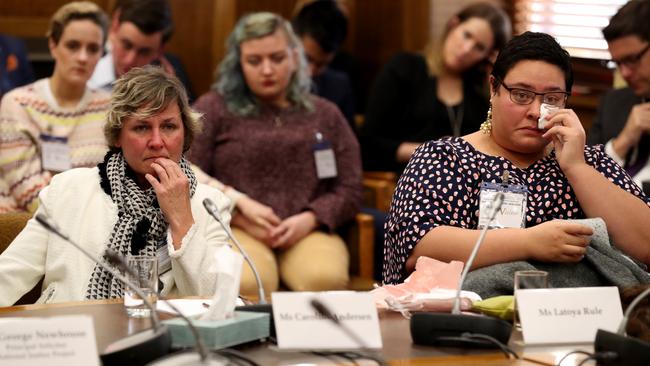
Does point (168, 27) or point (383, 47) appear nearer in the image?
point (168, 27)

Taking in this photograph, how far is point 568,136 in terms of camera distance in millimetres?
2918

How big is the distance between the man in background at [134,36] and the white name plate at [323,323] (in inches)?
112

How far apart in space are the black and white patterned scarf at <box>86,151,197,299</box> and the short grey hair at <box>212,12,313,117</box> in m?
1.57

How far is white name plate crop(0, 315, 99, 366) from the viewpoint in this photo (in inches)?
72.3

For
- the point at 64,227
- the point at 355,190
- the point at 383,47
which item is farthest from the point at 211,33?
the point at 64,227

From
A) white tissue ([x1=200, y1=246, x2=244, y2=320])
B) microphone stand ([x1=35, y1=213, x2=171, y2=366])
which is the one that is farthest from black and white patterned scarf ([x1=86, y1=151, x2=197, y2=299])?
microphone stand ([x1=35, y1=213, x2=171, y2=366])

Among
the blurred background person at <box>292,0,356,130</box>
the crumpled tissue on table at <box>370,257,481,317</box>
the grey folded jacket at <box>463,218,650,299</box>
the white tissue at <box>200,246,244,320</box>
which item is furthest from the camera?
the blurred background person at <box>292,0,356,130</box>

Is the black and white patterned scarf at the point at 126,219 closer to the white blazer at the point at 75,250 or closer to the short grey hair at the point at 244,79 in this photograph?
the white blazer at the point at 75,250

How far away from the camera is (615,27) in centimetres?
405

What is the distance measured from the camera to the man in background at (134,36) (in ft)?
15.4

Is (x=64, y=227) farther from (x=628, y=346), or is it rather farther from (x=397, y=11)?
(x=397, y=11)

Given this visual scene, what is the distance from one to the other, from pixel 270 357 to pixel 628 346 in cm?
65

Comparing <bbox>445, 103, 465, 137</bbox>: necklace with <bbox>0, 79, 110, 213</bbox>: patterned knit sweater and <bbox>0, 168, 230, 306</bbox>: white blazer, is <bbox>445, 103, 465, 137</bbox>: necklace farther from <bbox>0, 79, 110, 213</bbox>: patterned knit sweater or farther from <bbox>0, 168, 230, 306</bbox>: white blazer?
<bbox>0, 168, 230, 306</bbox>: white blazer

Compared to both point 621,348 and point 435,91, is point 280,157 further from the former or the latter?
point 621,348
